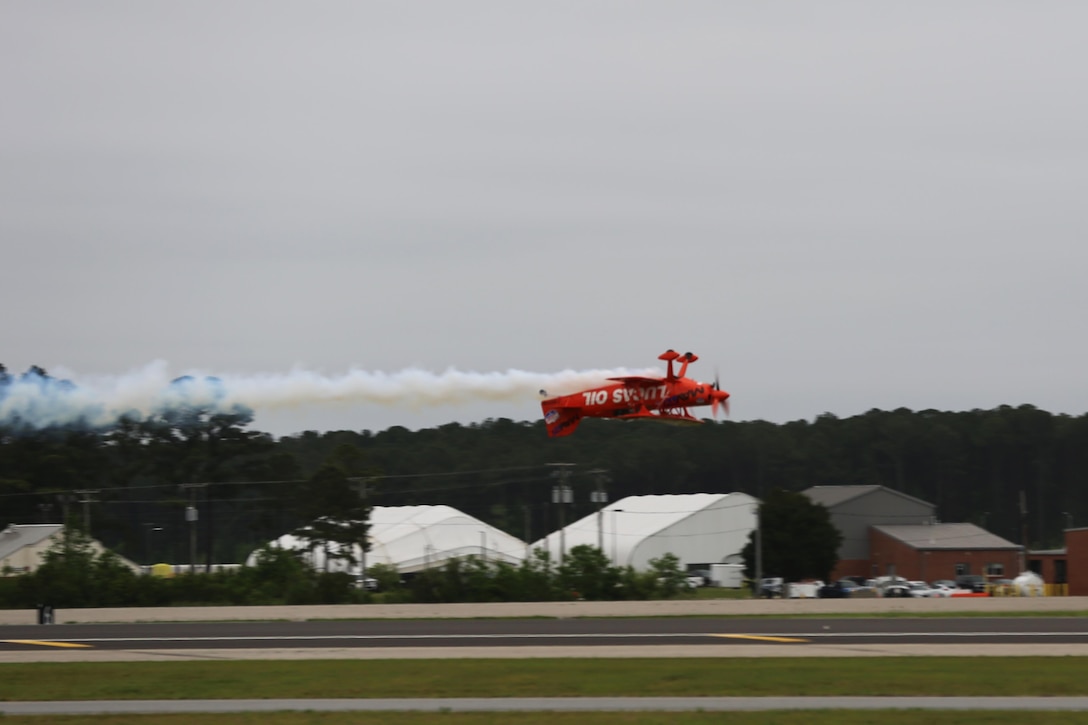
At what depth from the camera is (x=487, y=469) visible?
127 meters

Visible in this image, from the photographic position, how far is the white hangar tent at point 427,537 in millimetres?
118438

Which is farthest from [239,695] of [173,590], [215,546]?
[215,546]

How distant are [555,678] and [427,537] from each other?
294ft

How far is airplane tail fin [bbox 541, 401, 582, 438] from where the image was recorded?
163 ft

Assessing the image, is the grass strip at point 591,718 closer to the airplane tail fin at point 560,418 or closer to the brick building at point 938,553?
the airplane tail fin at point 560,418

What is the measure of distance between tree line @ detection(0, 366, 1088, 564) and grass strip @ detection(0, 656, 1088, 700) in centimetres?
2805

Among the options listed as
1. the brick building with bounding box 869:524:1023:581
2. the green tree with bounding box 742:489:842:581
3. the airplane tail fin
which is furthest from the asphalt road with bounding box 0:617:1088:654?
the brick building with bounding box 869:524:1023:581

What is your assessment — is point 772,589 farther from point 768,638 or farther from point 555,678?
point 555,678

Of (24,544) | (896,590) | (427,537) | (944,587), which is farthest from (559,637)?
(427,537)

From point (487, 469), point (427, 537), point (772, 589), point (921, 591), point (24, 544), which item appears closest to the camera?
point (921, 591)

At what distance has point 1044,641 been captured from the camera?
41.6m

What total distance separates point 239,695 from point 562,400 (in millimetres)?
21249

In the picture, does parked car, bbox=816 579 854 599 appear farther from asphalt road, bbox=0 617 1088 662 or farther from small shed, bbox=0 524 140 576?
small shed, bbox=0 524 140 576

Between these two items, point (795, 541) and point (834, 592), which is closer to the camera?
point (834, 592)
